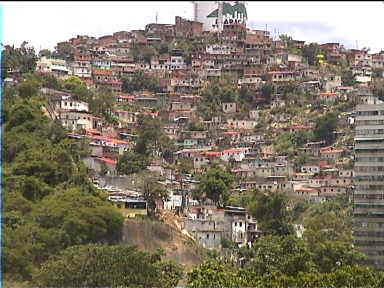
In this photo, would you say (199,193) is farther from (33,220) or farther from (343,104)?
(343,104)

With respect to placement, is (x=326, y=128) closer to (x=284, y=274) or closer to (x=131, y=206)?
(x=131, y=206)

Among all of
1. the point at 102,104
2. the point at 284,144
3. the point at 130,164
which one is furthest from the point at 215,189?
the point at 102,104

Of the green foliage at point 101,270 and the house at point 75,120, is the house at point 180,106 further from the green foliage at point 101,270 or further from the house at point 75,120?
the green foliage at point 101,270

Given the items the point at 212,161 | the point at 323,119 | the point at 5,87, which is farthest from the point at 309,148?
the point at 5,87

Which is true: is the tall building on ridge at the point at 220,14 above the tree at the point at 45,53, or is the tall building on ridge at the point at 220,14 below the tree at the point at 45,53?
above

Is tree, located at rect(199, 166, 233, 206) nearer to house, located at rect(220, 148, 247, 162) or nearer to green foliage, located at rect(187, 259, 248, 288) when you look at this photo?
house, located at rect(220, 148, 247, 162)

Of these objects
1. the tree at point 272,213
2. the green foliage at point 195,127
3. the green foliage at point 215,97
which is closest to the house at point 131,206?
the tree at point 272,213
